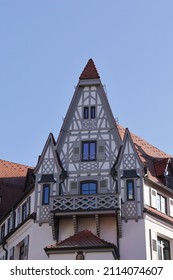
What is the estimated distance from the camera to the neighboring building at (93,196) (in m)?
40.8

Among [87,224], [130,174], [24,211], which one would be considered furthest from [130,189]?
[24,211]

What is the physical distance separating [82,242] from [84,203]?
2.86 metres

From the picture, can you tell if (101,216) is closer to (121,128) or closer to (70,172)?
(70,172)

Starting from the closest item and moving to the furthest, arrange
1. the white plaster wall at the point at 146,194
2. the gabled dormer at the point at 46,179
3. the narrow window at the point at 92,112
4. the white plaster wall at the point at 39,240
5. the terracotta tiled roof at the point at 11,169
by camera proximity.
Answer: the white plaster wall at the point at 39,240 < the white plaster wall at the point at 146,194 < the gabled dormer at the point at 46,179 < the narrow window at the point at 92,112 < the terracotta tiled roof at the point at 11,169

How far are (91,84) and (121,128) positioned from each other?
380 centimetres

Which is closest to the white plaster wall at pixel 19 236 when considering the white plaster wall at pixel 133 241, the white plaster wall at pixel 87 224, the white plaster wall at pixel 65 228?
the white plaster wall at pixel 65 228

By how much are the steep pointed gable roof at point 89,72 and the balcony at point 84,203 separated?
9.03m

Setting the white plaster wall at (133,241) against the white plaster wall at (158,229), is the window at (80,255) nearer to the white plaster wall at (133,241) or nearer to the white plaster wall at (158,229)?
the white plaster wall at (133,241)

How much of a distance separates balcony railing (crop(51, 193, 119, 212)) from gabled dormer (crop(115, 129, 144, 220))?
106 cm

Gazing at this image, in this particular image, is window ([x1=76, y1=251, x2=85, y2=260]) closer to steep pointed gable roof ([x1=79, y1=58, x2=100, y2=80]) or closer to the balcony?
the balcony

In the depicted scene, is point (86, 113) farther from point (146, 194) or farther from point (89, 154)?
point (146, 194)

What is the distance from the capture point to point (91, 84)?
1816 inches

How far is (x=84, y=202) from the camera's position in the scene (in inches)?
1623
